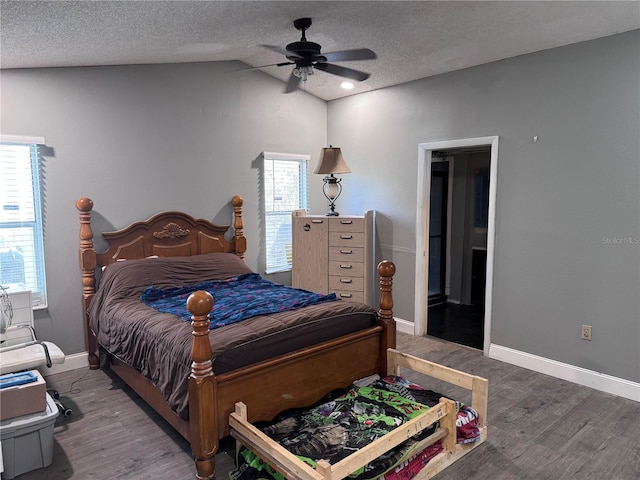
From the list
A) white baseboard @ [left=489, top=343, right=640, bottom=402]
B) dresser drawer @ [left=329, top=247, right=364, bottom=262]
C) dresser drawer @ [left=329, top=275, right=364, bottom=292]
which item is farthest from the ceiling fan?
white baseboard @ [left=489, top=343, right=640, bottom=402]

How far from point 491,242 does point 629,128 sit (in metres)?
1.35

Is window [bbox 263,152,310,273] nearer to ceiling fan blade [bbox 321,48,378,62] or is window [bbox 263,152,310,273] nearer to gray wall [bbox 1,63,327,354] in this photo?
gray wall [bbox 1,63,327,354]

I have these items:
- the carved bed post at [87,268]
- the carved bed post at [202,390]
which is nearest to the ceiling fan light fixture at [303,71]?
the carved bed post at [202,390]

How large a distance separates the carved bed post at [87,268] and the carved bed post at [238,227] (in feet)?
4.59

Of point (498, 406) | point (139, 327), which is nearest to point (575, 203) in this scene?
point (498, 406)

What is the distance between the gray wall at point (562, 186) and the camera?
3.19m

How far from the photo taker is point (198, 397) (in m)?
2.19

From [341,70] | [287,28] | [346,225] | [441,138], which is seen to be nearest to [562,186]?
[441,138]

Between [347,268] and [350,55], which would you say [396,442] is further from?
[347,268]

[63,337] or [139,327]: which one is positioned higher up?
[139,327]

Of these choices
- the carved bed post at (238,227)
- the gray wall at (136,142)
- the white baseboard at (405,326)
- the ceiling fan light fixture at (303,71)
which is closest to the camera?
the ceiling fan light fixture at (303,71)

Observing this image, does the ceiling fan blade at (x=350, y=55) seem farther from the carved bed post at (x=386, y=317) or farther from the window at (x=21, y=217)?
the window at (x=21, y=217)

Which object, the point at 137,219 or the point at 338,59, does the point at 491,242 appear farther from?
the point at 137,219

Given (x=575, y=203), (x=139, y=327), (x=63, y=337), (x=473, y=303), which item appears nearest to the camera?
(x=139, y=327)
